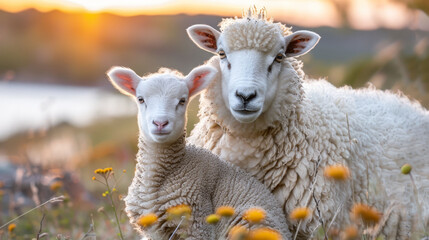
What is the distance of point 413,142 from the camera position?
485cm

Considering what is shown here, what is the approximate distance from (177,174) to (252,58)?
0.98 metres

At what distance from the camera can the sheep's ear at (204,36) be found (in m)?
4.45

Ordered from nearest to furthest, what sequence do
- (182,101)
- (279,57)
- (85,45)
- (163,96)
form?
(163,96) < (182,101) < (279,57) < (85,45)

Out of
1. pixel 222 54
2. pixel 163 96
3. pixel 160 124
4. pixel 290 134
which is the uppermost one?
pixel 222 54

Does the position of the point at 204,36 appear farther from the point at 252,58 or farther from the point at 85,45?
the point at 85,45

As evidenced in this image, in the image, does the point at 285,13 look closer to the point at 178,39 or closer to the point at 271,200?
the point at 271,200

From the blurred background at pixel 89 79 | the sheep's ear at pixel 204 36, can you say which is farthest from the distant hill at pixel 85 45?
the sheep's ear at pixel 204 36

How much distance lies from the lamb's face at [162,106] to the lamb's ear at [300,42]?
3.41ft

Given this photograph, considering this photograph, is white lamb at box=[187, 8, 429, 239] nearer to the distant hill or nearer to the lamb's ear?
the lamb's ear

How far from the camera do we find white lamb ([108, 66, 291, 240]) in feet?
12.1

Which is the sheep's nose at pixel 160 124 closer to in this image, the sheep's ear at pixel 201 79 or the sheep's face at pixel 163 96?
the sheep's face at pixel 163 96

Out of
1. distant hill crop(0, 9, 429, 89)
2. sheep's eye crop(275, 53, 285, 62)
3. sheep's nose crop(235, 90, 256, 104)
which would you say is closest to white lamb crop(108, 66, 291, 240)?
sheep's nose crop(235, 90, 256, 104)

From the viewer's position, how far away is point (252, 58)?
13.2 feet

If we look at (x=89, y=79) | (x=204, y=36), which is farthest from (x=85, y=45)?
(x=204, y=36)
